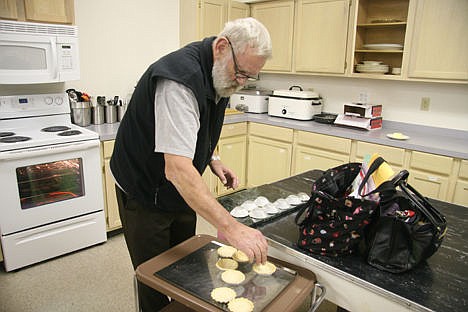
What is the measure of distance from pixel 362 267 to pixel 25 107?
2625 mm

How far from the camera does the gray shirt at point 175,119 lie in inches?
44.0

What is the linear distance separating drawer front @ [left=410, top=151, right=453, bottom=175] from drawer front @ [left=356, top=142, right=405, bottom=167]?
87 mm

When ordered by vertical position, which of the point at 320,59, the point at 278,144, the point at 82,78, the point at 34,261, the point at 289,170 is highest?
the point at 320,59

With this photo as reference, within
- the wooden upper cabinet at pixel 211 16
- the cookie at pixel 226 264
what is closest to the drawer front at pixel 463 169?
the cookie at pixel 226 264

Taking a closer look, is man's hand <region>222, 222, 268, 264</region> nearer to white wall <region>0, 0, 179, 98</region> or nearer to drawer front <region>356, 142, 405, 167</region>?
drawer front <region>356, 142, 405, 167</region>

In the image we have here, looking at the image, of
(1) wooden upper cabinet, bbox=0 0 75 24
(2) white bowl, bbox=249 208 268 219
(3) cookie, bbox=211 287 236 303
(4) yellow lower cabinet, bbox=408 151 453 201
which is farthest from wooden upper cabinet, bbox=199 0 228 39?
(3) cookie, bbox=211 287 236 303

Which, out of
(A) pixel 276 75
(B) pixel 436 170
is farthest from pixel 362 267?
(A) pixel 276 75

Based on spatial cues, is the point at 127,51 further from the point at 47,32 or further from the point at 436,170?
the point at 436,170

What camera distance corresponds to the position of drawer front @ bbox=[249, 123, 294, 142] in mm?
3463

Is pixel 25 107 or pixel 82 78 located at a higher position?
pixel 82 78

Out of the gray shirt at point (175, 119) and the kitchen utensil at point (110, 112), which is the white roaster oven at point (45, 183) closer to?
the kitchen utensil at point (110, 112)

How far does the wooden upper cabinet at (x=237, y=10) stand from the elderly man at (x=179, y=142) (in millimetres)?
2588

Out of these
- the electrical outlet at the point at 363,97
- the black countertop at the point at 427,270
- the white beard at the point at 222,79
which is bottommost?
the black countertop at the point at 427,270

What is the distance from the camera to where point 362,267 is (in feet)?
3.77
